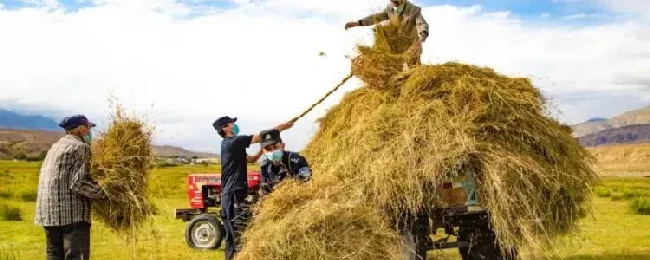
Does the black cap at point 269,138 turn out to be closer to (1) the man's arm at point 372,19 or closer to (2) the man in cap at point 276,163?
(2) the man in cap at point 276,163

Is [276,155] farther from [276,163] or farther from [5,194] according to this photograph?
[5,194]

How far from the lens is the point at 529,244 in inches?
274

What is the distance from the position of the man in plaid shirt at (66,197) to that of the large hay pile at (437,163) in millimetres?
1591

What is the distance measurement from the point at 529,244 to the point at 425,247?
108cm

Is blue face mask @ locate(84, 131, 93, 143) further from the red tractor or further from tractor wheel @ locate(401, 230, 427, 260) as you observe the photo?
tractor wheel @ locate(401, 230, 427, 260)

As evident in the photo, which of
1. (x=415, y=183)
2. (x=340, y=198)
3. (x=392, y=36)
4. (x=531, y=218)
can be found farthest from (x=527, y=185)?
(x=392, y=36)

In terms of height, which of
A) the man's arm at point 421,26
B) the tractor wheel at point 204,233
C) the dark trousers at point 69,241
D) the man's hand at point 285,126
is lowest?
the tractor wheel at point 204,233

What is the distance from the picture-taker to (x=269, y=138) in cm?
762

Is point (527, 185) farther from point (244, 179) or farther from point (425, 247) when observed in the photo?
point (244, 179)

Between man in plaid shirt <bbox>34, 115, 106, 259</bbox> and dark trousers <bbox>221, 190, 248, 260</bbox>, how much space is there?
57.0 inches

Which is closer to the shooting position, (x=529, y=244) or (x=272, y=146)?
(x=529, y=244)

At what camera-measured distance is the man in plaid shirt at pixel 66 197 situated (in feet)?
22.1

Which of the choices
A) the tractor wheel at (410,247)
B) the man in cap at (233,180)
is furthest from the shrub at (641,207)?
the man in cap at (233,180)

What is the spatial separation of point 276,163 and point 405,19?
252 cm
